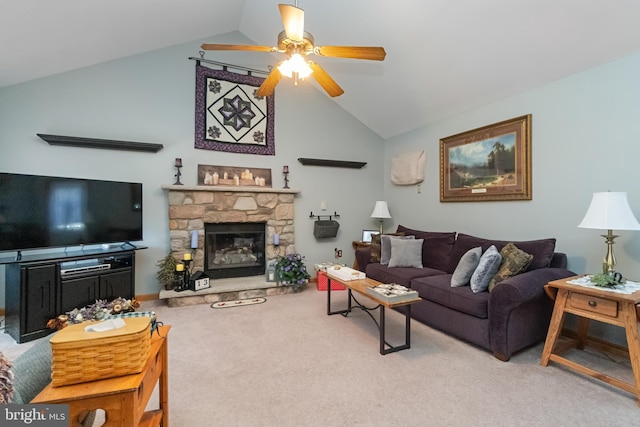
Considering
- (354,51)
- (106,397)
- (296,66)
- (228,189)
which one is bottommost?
(106,397)

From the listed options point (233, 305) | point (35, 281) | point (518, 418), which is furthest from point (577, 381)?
point (35, 281)

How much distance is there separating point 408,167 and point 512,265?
7.93 feet

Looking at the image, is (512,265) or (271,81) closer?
(512,265)

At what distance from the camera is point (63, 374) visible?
93 cm

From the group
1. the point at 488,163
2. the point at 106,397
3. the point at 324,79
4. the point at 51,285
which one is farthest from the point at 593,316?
the point at 51,285

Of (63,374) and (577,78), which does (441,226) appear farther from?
(63,374)

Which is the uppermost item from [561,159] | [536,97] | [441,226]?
[536,97]

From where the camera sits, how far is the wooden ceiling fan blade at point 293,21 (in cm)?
181

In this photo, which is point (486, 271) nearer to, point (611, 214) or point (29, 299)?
point (611, 214)

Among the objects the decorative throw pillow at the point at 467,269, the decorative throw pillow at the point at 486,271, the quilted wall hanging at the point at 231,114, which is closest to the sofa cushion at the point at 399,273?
the decorative throw pillow at the point at 467,269

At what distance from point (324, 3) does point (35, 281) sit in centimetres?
404

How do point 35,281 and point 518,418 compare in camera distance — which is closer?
point 518,418

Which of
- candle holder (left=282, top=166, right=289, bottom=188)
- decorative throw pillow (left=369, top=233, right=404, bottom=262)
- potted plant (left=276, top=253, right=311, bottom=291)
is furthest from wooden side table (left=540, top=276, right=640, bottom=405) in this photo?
candle holder (left=282, top=166, right=289, bottom=188)

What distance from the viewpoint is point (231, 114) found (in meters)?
4.22
